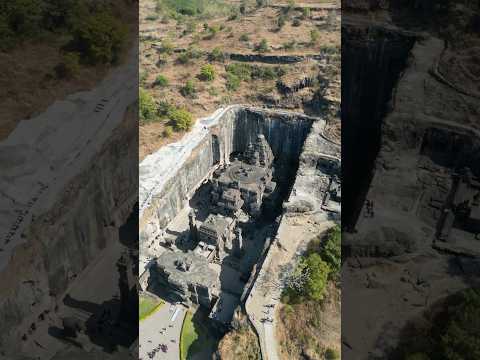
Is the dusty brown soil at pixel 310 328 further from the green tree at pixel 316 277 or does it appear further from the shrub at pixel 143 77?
the shrub at pixel 143 77

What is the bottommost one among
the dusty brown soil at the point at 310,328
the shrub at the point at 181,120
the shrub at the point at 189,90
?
the dusty brown soil at the point at 310,328

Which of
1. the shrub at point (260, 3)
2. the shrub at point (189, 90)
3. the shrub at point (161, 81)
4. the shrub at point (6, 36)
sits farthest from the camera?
the shrub at point (260, 3)

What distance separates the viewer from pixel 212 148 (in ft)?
135

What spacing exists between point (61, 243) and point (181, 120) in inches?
803

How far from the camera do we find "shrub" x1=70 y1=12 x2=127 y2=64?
36.5 m

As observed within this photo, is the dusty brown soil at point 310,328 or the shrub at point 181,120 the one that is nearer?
the dusty brown soil at point 310,328

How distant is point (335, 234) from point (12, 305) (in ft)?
65.3

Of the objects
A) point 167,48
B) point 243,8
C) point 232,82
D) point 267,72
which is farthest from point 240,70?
point 243,8

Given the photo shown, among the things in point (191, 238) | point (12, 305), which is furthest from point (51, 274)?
point (191, 238)

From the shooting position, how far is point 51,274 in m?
22.9

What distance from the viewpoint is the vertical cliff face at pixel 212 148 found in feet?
113

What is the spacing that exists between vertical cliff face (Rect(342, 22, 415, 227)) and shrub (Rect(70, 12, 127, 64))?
75.8ft

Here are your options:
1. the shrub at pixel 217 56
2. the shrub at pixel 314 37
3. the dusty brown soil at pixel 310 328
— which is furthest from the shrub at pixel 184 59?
the dusty brown soil at pixel 310 328

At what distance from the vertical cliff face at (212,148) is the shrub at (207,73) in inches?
263
